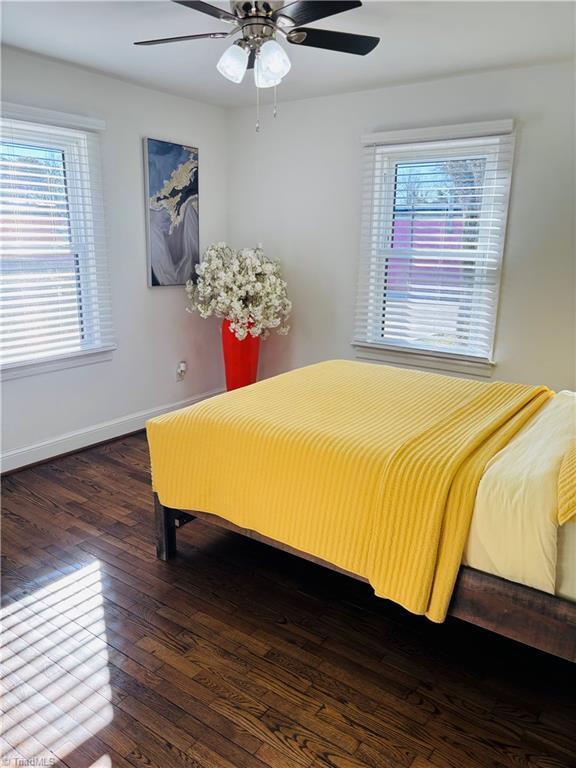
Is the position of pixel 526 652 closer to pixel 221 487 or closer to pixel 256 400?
pixel 221 487

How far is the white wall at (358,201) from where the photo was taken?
3.10 metres

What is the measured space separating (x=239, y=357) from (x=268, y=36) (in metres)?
2.27

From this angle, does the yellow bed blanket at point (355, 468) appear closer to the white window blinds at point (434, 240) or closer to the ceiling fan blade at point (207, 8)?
the white window blinds at point (434, 240)

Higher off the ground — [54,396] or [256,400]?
[256,400]

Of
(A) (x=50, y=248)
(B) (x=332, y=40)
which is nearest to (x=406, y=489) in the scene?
(B) (x=332, y=40)

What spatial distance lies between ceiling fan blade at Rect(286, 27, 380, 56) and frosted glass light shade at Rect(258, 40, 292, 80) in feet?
0.36

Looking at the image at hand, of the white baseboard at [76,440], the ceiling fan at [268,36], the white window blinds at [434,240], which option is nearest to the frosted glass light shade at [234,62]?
the ceiling fan at [268,36]

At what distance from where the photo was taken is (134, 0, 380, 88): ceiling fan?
2.01m

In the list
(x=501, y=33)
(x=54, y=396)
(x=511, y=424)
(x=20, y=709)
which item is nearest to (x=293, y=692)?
(x=20, y=709)

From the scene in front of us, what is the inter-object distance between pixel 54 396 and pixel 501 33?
3.21 m

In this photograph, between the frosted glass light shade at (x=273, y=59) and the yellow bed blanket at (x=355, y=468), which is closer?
the yellow bed blanket at (x=355, y=468)

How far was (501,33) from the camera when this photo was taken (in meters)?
2.57

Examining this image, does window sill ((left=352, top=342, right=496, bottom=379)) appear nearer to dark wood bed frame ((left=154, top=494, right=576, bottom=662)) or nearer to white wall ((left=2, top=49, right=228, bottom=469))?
white wall ((left=2, top=49, right=228, bottom=469))
